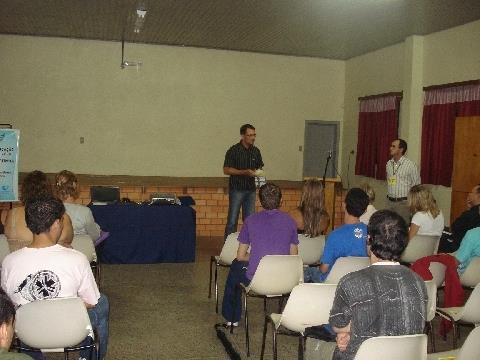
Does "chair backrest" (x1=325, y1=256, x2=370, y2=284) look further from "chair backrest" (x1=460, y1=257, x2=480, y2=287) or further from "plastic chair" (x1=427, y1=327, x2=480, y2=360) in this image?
"plastic chair" (x1=427, y1=327, x2=480, y2=360)

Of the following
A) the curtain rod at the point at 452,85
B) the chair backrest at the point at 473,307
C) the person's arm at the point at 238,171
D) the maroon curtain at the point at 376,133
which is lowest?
the chair backrest at the point at 473,307

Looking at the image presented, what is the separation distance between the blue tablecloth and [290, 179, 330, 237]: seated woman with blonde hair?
2349 millimetres

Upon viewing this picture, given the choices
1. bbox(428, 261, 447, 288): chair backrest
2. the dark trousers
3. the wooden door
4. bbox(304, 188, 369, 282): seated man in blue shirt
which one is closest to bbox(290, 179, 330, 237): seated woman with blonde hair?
the dark trousers

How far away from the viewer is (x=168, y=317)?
479 cm

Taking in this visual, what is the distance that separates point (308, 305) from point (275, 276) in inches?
30.5

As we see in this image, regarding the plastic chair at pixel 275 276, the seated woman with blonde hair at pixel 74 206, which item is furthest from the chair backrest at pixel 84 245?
the plastic chair at pixel 275 276

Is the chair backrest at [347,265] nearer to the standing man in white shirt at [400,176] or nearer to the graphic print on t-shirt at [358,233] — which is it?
the graphic print on t-shirt at [358,233]

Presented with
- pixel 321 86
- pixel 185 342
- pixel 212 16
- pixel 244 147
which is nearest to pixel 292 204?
pixel 321 86

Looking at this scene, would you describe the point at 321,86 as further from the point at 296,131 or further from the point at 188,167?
the point at 188,167

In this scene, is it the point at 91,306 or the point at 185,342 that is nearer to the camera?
the point at 91,306

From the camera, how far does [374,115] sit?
10023 millimetres

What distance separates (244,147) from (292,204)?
3.42 metres

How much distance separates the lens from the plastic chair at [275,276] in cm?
375

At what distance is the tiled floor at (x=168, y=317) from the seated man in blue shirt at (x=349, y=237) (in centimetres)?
86
